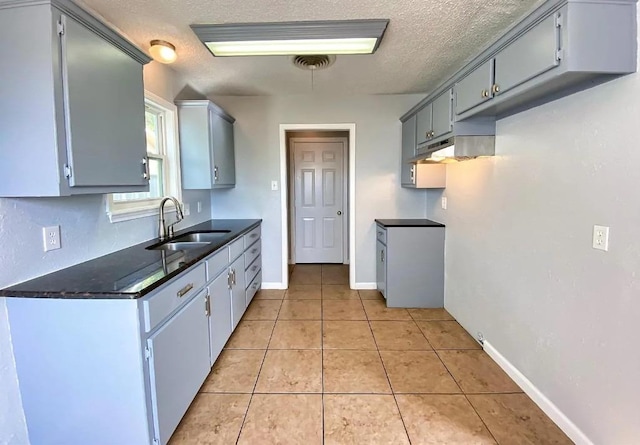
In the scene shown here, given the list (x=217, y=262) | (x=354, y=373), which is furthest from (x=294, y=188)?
(x=354, y=373)

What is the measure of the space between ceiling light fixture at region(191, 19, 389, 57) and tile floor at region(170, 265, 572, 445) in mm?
Answer: 2338

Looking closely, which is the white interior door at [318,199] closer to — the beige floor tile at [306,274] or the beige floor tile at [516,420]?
the beige floor tile at [306,274]

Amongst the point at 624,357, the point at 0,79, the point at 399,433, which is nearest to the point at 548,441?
the point at 624,357

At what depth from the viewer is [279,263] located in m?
4.21

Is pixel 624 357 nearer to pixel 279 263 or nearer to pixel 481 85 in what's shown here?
pixel 481 85

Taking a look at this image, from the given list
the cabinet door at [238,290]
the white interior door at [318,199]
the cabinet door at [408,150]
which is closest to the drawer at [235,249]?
the cabinet door at [238,290]

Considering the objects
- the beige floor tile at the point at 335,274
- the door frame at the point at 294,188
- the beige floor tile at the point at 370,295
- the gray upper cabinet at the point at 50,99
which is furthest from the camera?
the door frame at the point at 294,188

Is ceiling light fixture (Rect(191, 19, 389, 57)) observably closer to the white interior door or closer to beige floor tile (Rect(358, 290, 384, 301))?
beige floor tile (Rect(358, 290, 384, 301))

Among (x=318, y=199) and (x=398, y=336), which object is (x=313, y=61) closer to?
(x=398, y=336)

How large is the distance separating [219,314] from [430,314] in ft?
7.00

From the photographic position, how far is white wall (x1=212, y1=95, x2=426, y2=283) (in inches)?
157

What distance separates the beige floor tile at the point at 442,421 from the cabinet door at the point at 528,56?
188 centimetres

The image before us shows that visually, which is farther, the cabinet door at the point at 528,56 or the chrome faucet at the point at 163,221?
the chrome faucet at the point at 163,221

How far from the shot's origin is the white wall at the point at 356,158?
3986 mm
